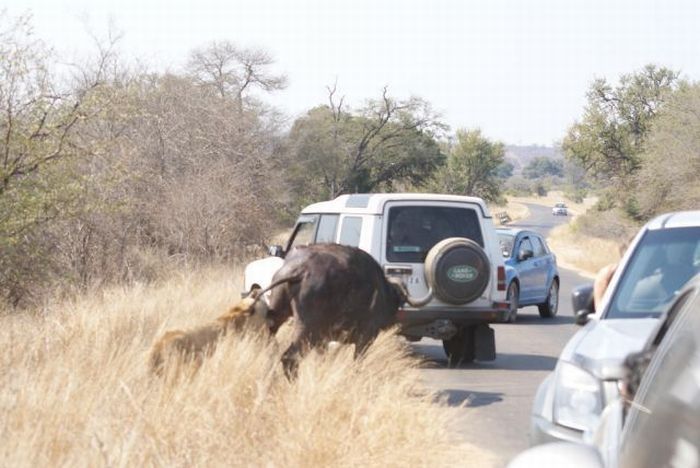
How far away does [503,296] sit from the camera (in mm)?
13938

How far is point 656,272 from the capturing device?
7.84 meters

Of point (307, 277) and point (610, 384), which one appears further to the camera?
point (307, 277)

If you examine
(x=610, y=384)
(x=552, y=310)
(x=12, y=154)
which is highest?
(x=12, y=154)

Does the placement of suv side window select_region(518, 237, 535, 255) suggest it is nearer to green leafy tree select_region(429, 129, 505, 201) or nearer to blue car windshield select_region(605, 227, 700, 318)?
blue car windshield select_region(605, 227, 700, 318)

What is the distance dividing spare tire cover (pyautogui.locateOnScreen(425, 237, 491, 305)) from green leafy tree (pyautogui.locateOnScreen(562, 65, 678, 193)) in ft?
158

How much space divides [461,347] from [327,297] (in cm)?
361

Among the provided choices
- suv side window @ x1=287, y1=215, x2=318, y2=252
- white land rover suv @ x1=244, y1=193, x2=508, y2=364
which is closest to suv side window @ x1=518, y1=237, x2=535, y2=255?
suv side window @ x1=287, y1=215, x2=318, y2=252

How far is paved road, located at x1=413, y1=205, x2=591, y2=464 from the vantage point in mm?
9606

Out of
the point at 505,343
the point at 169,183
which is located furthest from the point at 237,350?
the point at 169,183

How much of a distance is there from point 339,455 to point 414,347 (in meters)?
8.50

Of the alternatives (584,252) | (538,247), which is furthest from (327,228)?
(584,252)

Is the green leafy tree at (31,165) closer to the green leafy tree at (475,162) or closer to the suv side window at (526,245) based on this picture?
the suv side window at (526,245)

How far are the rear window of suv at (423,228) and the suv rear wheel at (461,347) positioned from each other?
1082 mm

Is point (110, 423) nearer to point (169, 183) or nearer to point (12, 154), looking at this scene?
point (12, 154)
